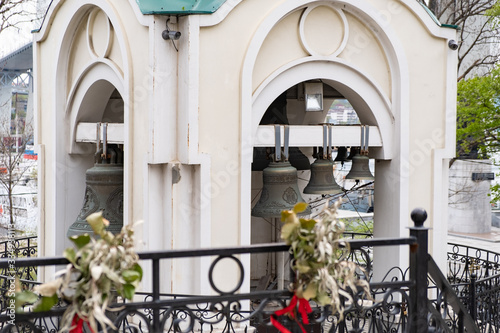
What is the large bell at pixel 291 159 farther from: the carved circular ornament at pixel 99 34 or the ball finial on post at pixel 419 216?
the ball finial on post at pixel 419 216

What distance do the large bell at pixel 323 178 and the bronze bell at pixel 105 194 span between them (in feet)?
8.27

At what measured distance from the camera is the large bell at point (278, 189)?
338 inches

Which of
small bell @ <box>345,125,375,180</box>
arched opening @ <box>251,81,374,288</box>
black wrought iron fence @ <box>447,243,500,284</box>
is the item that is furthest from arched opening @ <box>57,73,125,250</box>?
black wrought iron fence @ <box>447,243,500,284</box>

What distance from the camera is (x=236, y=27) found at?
8070 millimetres

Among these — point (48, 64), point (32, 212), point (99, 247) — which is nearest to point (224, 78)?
point (48, 64)

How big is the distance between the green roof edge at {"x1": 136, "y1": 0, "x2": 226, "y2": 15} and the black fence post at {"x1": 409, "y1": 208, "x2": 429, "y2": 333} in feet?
13.4

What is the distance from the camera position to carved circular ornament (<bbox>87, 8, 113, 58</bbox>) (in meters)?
8.86

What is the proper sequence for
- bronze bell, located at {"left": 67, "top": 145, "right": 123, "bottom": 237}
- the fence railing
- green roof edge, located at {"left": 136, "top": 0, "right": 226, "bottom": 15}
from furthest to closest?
bronze bell, located at {"left": 67, "top": 145, "right": 123, "bottom": 237} → green roof edge, located at {"left": 136, "top": 0, "right": 226, "bottom": 15} → the fence railing

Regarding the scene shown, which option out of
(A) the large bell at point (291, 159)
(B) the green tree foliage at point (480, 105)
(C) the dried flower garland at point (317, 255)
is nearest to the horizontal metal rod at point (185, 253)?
(C) the dried flower garland at point (317, 255)

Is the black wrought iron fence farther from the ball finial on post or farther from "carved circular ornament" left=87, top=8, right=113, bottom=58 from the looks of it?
"carved circular ornament" left=87, top=8, right=113, bottom=58

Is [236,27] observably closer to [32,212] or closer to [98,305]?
[98,305]

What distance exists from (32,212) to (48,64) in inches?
653

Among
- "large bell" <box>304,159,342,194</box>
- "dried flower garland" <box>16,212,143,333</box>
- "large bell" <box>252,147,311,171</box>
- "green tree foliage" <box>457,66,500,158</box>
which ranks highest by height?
"green tree foliage" <box>457,66,500,158</box>

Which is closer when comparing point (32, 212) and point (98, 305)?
point (98, 305)
